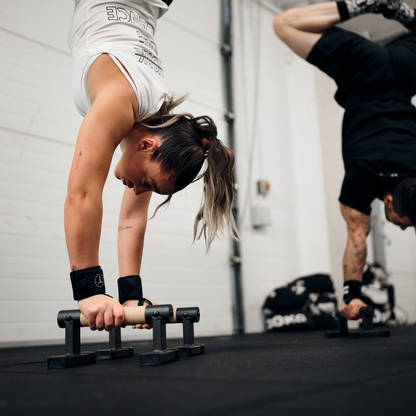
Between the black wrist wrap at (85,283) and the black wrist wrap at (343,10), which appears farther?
the black wrist wrap at (343,10)

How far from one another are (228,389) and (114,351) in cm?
75

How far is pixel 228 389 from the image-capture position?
0.71m

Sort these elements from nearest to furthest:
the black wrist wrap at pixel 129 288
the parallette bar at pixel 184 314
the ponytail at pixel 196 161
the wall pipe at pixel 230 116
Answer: the parallette bar at pixel 184 314 < the ponytail at pixel 196 161 < the black wrist wrap at pixel 129 288 < the wall pipe at pixel 230 116

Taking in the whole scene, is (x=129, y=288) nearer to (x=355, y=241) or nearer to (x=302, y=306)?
(x=355, y=241)

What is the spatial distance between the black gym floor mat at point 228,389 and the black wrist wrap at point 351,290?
1.19 metres

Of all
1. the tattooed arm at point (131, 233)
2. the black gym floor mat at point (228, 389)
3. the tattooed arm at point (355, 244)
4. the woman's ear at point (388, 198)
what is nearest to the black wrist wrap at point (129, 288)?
the tattooed arm at point (131, 233)

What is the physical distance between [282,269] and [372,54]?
2682mm

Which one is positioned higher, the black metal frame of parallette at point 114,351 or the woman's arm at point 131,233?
the woman's arm at point 131,233

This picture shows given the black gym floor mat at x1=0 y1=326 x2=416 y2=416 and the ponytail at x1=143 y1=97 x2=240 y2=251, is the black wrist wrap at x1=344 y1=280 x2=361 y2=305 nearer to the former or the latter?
the ponytail at x1=143 y1=97 x2=240 y2=251

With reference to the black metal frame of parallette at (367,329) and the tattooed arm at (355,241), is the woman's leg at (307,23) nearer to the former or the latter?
the tattooed arm at (355,241)

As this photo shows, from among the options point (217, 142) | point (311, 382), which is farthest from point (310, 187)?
point (311, 382)

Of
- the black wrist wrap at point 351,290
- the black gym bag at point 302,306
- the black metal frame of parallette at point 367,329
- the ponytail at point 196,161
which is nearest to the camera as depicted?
the ponytail at point 196,161

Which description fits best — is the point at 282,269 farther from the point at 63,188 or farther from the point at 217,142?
the point at 217,142

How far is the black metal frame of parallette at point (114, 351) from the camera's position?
1359 millimetres
